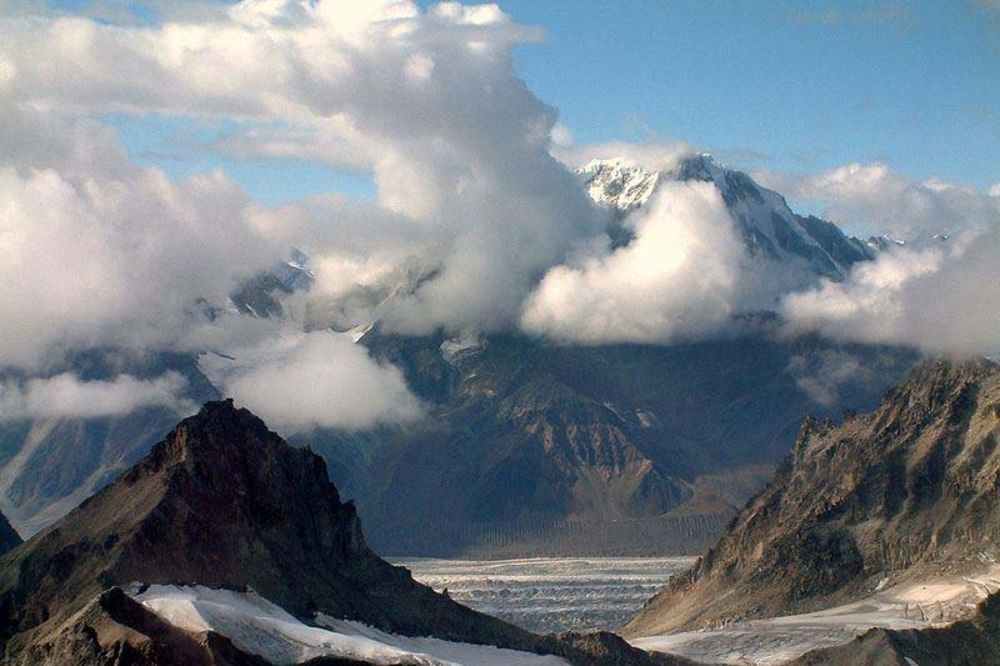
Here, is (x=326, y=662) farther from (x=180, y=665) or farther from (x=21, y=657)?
(x=21, y=657)

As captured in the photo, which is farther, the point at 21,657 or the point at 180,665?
the point at 21,657

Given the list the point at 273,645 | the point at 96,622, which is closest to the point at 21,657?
the point at 96,622

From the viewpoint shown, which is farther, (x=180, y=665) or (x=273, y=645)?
(x=273, y=645)

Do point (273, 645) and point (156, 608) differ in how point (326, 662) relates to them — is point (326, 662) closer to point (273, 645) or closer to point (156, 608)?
point (273, 645)

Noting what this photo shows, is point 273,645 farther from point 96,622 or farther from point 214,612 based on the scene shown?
point 96,622

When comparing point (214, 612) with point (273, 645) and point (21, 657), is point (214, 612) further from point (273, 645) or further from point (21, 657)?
point (21, 657)

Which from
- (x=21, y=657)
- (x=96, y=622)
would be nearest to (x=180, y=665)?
(x=96, y=622)
